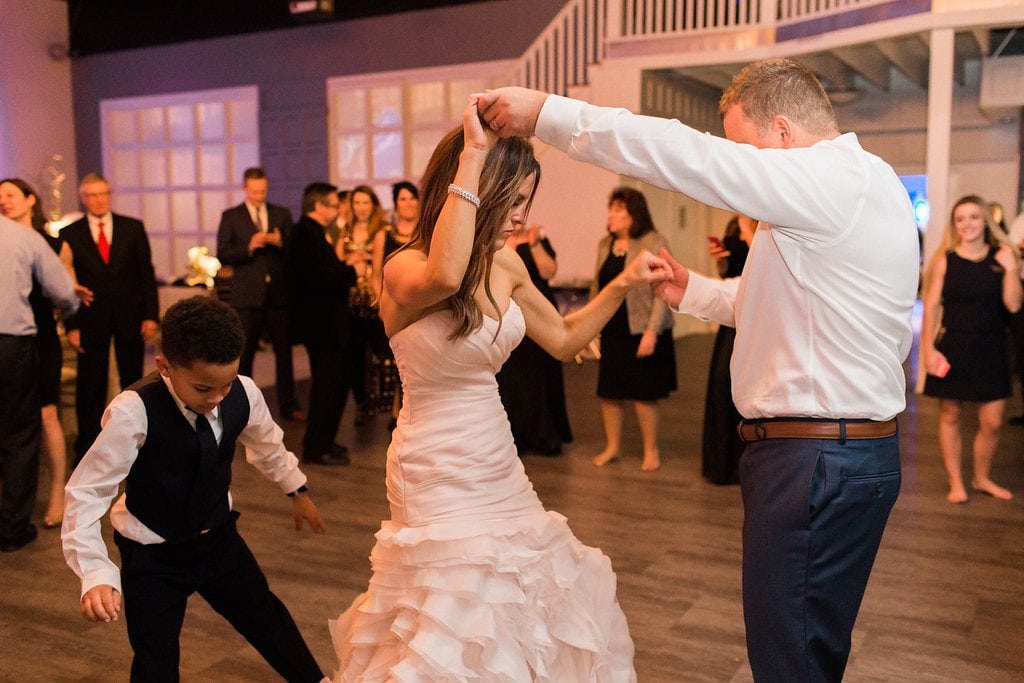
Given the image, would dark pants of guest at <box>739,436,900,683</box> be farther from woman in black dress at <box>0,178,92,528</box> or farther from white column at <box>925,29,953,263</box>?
white column at <box>925,29,953,263</box>

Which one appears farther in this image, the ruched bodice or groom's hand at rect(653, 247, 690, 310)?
groom's hand at rect(653, 247, 690, 310)

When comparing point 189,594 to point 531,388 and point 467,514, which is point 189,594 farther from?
point 531,388

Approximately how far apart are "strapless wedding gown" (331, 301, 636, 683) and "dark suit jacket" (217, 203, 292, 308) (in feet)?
15.2

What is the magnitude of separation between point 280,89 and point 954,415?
31.1ft

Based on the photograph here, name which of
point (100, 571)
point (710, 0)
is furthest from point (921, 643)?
point (710, 0)

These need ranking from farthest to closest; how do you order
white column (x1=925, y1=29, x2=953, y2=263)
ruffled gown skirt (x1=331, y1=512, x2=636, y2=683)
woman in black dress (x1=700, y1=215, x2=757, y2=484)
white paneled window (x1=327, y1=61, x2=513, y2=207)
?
white paneled window (x1=327, y1=61, x2=513, y2=207), white column (x1=925, y1=29, x2=953, y2=263), woman in black dress (x1=700, y1=215, x2=757, y2=484), ruffled gown skirt (x1=331, y1=512, x2=636, y2=683)

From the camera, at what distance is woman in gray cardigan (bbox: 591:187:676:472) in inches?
208

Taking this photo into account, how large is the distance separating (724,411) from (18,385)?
329 centimetres

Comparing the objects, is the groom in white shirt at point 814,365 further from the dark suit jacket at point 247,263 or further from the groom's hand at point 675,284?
the dark suit jacket at point 247,263

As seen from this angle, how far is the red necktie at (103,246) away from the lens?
17.4 ft

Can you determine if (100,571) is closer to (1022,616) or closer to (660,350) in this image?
(1022,616)

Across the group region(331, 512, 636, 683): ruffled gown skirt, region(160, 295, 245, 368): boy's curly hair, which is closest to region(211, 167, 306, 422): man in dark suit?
region(160, 295, 245, 368): boy's curly hair

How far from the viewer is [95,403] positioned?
5180 millimetres

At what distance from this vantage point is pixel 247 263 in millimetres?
6555
